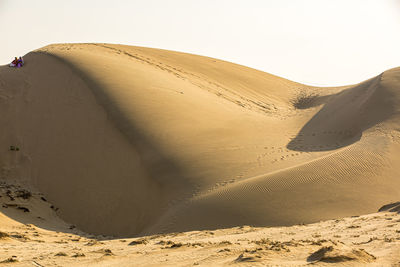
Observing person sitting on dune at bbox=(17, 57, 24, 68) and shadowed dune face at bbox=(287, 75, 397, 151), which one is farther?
person sitting on dune at bbox=(17, 57, 24, 68)

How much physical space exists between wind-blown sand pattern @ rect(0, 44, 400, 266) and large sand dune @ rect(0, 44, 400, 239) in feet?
0.13

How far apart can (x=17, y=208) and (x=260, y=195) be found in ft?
18.1

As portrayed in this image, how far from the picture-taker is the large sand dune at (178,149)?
10.2m

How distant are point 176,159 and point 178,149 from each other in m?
0.52

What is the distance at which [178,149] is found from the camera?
1282cm

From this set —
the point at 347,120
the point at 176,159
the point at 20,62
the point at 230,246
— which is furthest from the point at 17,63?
the point at 230,246

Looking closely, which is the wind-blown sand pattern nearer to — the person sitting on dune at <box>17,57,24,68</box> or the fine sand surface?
the fine sand surface

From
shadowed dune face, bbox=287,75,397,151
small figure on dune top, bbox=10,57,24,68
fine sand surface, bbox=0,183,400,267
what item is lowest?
fine sand surface, bbox=0,183,400,267

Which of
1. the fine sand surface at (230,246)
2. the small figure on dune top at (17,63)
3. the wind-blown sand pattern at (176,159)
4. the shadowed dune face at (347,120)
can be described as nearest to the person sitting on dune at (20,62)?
the small figure on dune top at (17,63)

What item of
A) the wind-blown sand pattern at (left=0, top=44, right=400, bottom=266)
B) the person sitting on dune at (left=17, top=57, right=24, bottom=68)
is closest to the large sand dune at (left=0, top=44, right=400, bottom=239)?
the wind-blown sand pattern at (left=0, top=44, right=400, bottom=266)

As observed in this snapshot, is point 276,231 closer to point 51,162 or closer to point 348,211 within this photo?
point 348,211

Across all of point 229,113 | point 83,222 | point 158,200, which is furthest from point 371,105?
point 83,222

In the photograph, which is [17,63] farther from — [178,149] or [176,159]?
[176,159]

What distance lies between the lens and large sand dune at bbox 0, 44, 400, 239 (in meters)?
10.2
